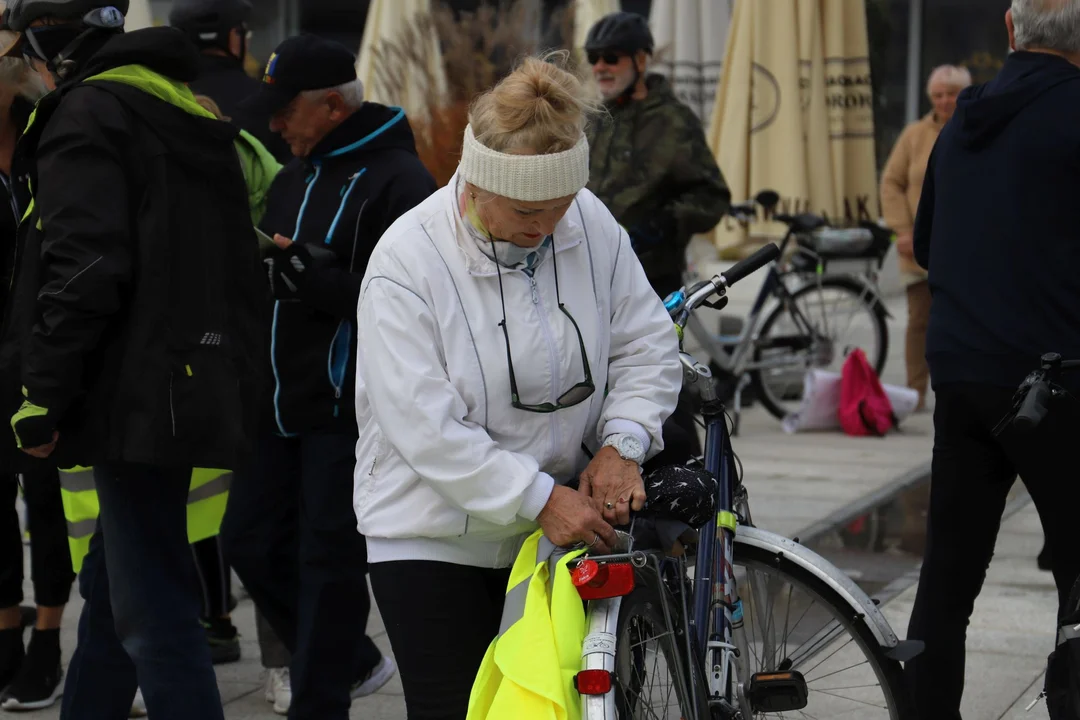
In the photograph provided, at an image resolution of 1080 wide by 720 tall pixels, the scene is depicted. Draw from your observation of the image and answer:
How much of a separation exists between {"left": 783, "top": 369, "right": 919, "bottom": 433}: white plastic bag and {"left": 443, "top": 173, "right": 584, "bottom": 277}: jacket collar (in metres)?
5.96

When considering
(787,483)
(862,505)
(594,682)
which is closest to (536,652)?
(594,682)

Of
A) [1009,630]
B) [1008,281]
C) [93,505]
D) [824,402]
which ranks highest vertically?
[1008,281]

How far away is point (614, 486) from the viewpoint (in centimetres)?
285

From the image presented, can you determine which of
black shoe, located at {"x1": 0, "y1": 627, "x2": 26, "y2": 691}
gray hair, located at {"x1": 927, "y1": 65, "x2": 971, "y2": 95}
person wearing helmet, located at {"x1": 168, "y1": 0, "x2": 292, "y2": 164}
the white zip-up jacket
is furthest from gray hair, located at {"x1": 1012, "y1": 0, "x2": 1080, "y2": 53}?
gray hair, located at {"x1": 927, "y1": 65, "x2": 971, "y2": 95}

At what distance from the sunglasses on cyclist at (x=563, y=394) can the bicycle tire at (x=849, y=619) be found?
0.67 m

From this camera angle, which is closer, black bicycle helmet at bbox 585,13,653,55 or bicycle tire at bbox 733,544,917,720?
bicycle tire at bbox 733,544,917,720

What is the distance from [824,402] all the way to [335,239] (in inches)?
208

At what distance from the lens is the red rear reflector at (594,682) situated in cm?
262

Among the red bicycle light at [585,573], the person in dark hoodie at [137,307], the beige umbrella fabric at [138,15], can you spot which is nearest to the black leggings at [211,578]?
the person in dark hoodie at [137,307]

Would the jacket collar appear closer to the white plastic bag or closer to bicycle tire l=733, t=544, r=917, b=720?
bicycle tire l=733, t=544, r=917, b=720

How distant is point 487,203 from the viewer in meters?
2.78

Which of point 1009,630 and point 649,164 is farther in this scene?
point 649,164

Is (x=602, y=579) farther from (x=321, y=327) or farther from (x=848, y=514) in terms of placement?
(x=848, y=514)

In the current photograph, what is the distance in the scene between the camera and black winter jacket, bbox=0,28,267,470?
3221 mm
